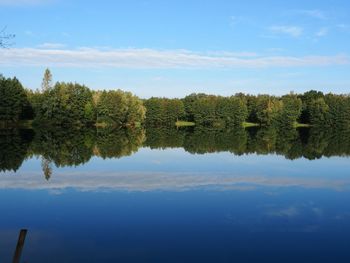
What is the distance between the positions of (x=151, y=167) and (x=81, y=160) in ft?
23.3

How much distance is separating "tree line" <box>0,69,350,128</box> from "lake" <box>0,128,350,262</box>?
53.3m

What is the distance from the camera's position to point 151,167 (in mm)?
35250

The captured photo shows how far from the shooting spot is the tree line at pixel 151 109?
294ft

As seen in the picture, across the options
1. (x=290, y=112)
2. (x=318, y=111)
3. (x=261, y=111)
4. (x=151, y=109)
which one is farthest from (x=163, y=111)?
(x=318, y=111)

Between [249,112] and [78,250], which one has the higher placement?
[249,112]

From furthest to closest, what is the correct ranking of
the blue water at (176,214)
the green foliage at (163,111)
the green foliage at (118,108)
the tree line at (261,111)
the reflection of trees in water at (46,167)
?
the green foliage at (163,111)
the tree line at (261,111)
the green foliage at (118,108)
the reflection of trees in water at (46,167)
the blue water at (176,214)

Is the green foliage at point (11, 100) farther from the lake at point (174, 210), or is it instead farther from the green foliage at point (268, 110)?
the green foliage at point (268, 110)

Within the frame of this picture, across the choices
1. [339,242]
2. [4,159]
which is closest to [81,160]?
[4,159]

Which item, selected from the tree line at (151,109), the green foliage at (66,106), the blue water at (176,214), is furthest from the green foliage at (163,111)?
the blue water at (176,214)

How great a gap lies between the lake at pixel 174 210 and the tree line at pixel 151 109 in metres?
53.3

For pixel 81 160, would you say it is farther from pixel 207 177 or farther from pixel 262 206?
pixel 262 206

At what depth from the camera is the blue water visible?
47.9 feet

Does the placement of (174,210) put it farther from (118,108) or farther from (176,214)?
(118,108)

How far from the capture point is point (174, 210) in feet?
66.4
